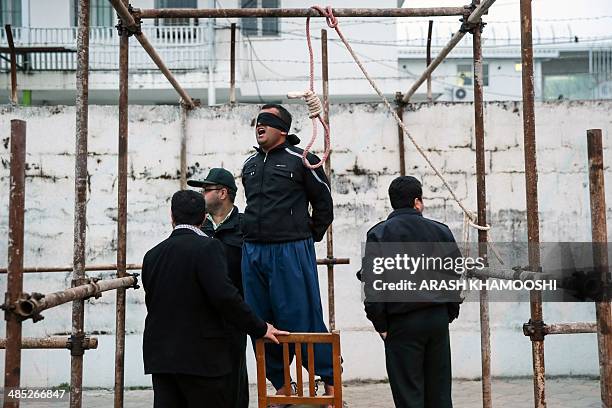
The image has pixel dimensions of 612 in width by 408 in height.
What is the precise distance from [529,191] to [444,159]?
2.85 metres

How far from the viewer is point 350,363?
6.09m

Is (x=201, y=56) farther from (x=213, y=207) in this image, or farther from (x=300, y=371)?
(x=300, y=371)

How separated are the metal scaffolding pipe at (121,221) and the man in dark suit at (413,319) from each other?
4.18 ft

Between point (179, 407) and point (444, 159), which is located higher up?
point (444, 159)

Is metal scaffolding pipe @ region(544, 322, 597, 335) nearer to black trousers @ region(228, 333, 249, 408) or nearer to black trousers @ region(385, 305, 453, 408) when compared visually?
black trousers @ region(385, 305, 453, 408)

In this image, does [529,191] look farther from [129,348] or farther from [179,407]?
[129,348]

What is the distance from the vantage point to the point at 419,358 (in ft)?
12.7

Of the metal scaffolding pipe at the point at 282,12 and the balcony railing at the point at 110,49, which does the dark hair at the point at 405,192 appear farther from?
the balcony railing at the point at 110,49

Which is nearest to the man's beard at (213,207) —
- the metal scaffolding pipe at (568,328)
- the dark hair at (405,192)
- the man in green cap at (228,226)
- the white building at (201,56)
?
the man in green cap at (228,226)

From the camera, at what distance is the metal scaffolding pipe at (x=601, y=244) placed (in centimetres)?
302

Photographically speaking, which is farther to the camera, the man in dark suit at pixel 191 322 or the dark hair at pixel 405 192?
the dark hair at pixel 405 192

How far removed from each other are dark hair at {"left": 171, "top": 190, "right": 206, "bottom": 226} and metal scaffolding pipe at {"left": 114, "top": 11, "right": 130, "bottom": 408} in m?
0.69

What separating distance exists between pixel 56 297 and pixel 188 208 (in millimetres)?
790

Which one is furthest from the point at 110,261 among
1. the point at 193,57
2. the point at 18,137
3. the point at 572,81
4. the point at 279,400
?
the point at 572,81
